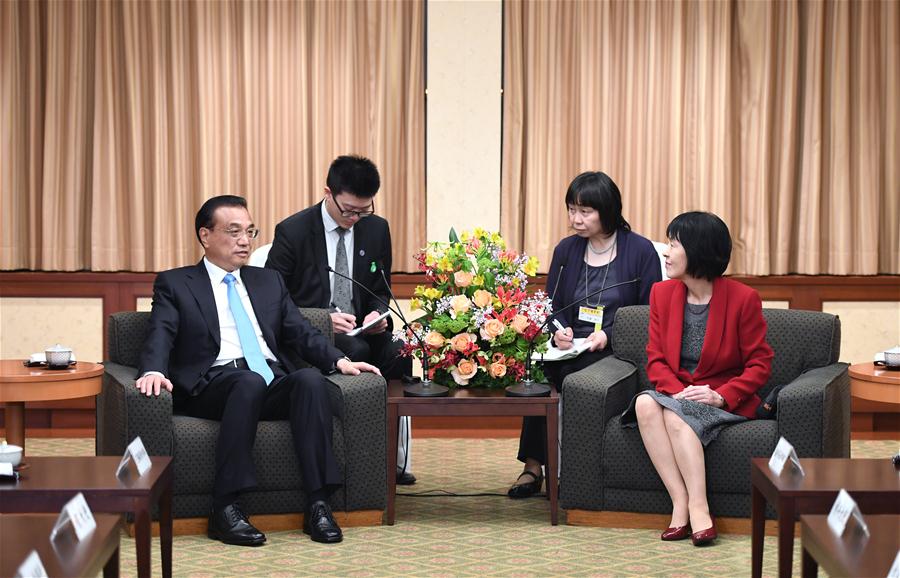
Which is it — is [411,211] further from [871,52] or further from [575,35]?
[871,52]

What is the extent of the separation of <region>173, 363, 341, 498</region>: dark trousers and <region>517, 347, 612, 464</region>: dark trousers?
1167mm

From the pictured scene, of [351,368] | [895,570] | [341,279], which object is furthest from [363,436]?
[895,570]

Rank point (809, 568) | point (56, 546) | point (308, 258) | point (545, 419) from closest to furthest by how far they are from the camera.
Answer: point (56, 546) < point (809, 568) < point (545, 419) < point (308, 258)

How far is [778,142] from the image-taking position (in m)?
7.16

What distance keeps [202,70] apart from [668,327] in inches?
138

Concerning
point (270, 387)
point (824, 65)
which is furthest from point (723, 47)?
point (270, 387)

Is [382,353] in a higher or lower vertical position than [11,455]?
higher

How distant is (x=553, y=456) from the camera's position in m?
4.90

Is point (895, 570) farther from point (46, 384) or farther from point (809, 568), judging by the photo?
point (46, 384)

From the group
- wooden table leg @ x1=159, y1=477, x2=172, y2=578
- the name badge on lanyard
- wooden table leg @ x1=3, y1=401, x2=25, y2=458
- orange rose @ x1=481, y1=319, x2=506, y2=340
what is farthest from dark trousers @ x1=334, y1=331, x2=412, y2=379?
wooden table leg @ x1=159, y1=477, x2=172, y2=578

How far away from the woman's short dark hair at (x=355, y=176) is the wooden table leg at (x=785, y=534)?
270cm

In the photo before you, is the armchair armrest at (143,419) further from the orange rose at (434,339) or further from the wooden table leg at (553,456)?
the wooden table leg at (553,456)

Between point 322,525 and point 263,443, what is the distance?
0.42 metres

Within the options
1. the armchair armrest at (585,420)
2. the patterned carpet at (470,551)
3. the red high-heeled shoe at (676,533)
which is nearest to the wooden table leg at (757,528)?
the patterned carpet at (470,551)
